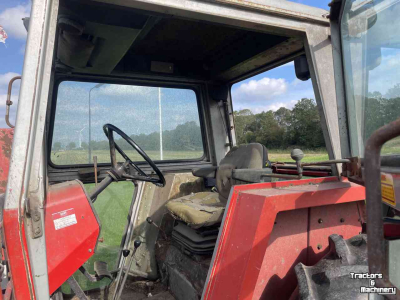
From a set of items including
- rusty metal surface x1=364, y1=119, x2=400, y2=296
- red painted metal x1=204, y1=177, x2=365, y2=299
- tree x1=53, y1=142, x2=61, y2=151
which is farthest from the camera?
tree x1=53, y1=142, x2=61, y2=151

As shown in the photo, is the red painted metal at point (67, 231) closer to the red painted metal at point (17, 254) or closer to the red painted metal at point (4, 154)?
the red painted metal at point (17, 254)

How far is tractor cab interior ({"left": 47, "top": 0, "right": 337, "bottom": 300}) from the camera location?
1.86 metres

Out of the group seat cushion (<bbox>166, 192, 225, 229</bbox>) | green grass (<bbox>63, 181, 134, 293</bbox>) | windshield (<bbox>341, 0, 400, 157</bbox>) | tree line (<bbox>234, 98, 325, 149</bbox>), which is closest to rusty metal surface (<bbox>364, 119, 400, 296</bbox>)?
windshield (<bbox>341, 0, 400, 157</bbox>)

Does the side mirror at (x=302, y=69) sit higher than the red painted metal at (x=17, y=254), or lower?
higher

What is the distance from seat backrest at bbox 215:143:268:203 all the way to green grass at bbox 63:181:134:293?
28.1 inches

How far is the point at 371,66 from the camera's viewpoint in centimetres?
124

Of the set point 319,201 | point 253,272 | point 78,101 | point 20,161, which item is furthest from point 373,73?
point 78,101

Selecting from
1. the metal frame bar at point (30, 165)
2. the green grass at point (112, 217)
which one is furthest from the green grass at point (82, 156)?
the metal frame bar at point (30, 165)

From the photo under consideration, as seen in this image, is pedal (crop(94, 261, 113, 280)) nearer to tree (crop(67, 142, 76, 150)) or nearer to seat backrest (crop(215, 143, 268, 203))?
seat backrest (crop(215, 143, 268, 203))

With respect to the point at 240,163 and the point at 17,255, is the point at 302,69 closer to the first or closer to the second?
the point at 240,163

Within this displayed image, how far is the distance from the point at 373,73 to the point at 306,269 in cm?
80

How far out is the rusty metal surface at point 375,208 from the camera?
25.5 inches

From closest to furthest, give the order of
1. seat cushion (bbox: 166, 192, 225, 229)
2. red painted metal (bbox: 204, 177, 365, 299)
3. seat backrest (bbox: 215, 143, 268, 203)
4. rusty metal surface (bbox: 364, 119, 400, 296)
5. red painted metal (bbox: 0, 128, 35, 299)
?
rusty metal surface (bbox: 364, 119, 400, 296)
red painted metal (bbox: 0, 128, 35, 299)
red painted metal (bbox: 204, 177, 365, 299)
seat cushion (bbox: 166, 192, 225, 229)
seat backrest (bbox: 215, 143, 268, 203)

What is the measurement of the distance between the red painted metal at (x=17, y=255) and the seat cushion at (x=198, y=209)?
37.6 inches
